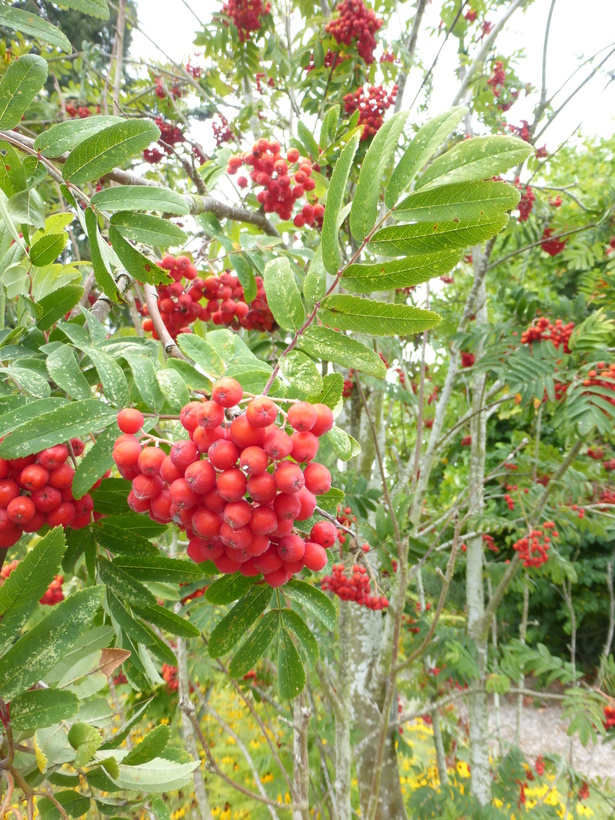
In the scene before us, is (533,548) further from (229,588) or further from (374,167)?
(374,167)

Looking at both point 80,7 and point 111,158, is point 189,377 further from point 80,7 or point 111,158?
point 80,7

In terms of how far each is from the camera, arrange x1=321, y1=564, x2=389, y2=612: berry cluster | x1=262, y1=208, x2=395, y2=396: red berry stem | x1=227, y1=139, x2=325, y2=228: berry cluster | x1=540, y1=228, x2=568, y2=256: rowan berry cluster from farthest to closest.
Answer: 1. x1=540, y1=228, x2=568, y2=256: rowan berry cluster
2. x1=321, y1=564, x2=389, y2=612: berry cluster
3. x1=227, y1=139, x2=325, y2=228: berry cluster
4. x1=262, y1=208, x2=395, y2=396: red berry stem

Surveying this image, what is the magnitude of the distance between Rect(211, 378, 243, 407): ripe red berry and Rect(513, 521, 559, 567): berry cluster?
2940 mm

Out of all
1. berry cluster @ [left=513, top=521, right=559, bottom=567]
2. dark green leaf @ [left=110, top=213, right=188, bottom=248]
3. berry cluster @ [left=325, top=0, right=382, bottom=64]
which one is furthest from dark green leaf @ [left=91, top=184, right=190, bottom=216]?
berry cluster @ [left=513, top=521, right=559, bottom=567]

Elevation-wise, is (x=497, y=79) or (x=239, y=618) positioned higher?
(x=497, y=79)

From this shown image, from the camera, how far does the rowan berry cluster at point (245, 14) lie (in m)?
3.30

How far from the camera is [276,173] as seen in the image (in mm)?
2195

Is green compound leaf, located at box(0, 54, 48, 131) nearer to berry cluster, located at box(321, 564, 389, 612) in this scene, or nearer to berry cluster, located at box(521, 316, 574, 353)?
berry cluster, located at box(321, 564, 389, 612)

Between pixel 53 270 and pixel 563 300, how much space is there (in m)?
3.09

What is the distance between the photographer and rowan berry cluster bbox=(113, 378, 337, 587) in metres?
0.74

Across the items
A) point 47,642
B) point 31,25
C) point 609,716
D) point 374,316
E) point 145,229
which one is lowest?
point 609,716

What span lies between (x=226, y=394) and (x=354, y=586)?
80.3 inches

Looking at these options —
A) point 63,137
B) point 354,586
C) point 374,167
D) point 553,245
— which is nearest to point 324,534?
point 374,167

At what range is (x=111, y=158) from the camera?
928mm
